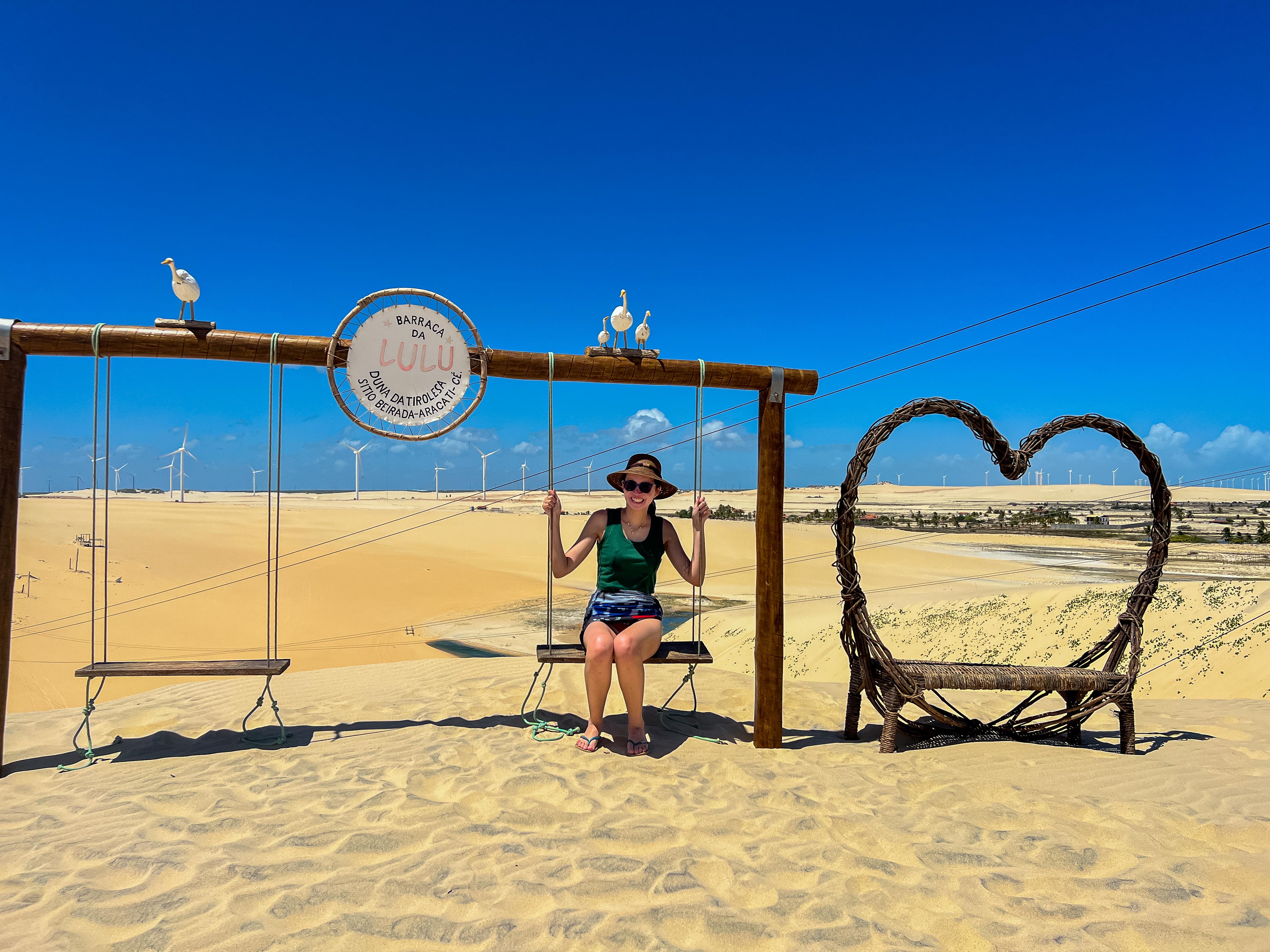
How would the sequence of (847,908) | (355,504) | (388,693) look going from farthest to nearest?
(355,504) < (388,693) < (847,908)

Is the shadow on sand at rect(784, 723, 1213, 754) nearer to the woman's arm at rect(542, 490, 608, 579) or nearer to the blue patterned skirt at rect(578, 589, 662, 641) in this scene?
the blue patterned skirt at rect(578, 589, 662, 641)

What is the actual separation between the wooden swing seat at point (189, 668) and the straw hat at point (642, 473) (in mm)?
2565

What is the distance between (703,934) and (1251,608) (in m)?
8.80

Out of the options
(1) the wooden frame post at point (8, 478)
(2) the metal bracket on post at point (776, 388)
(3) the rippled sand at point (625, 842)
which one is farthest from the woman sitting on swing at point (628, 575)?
(1) the wooden frame post at point (8, 478)

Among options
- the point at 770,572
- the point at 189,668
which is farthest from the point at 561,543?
the point at 189,668

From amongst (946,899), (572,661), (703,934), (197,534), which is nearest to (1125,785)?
(946,899)

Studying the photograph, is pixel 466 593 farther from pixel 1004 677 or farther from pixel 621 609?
pixel 1004 677

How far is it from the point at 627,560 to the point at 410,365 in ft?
7.12

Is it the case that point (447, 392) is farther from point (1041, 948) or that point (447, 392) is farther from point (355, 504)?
point (355, 504)

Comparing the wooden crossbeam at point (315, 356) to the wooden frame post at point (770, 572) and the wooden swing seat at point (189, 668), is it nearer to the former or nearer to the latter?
the wooden frame post at point (770, 572)

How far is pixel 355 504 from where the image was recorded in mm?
60781

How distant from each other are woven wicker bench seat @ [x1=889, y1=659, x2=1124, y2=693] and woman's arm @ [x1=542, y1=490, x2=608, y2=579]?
237 centimetres

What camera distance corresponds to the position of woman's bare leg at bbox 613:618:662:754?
4.79 meters

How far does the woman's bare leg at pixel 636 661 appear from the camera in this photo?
4.79 meters
